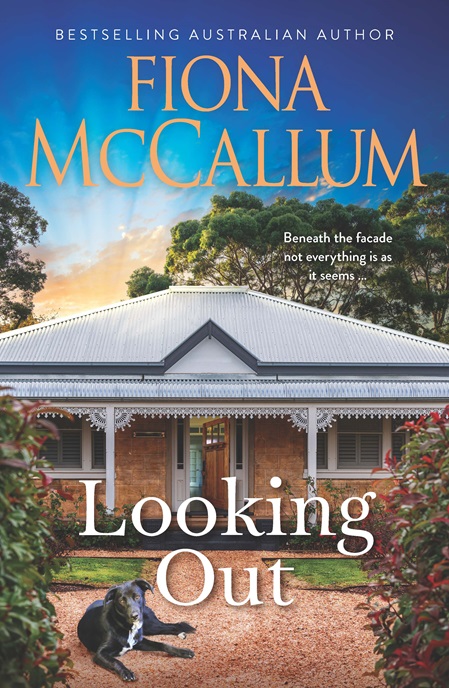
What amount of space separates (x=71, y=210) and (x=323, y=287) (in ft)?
34.9

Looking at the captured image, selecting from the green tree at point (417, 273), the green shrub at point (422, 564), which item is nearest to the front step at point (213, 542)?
the green shrub at point (422, 564)

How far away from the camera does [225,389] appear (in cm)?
1554

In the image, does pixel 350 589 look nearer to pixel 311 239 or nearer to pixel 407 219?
pixel 311 239

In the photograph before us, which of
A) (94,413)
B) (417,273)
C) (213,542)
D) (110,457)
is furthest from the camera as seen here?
(417,273)

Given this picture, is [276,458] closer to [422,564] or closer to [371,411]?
[371,411]

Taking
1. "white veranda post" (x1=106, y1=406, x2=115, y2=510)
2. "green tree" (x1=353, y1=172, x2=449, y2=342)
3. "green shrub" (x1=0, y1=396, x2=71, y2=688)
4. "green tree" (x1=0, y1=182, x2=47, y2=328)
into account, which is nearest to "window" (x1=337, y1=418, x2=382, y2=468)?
"white veranda post" (x1=106, y1=406, x2=115, y2=510)

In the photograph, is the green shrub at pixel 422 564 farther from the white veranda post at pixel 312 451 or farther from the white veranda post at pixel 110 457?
the white veranda post at pixel 110 457

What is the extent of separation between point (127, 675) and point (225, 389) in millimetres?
8067

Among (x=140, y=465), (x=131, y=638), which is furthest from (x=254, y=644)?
(x=140, y=465)

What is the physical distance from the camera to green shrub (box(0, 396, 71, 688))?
4.14m

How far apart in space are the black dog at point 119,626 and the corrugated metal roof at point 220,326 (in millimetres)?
8065

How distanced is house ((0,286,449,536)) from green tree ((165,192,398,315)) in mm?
15400

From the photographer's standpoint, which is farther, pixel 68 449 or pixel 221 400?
pixel 68 449

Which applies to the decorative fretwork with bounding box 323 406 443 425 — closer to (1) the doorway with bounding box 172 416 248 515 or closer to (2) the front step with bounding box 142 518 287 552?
(1) the doorway with bounding box 172 416 248 515
